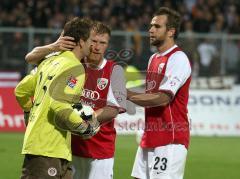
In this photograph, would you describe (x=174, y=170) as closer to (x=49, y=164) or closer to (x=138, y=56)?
(x=49, y=164)

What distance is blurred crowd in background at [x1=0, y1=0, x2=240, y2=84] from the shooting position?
20859mm

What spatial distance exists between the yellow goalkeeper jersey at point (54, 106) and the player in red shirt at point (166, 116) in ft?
4.81

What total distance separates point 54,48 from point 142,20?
16812mm

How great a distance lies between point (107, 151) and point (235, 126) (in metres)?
11.8

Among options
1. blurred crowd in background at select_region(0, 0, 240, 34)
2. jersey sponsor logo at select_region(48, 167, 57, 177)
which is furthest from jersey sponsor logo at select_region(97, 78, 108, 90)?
blurred crowd in background at select_region(0, 0, 240, 34)

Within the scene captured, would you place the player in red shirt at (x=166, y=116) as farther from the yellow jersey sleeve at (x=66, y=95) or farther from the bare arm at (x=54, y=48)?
the yellow jersey sleeve at (x=66, y=95)

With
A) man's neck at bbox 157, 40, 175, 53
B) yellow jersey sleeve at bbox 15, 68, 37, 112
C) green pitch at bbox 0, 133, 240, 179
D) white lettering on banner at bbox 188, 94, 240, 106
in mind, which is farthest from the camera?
white lettering on banner at bbox 188, 94, 240, 106

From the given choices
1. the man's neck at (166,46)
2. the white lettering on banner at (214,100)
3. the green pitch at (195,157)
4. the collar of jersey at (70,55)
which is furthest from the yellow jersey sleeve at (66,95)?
the white lettering on banner at (214,100)

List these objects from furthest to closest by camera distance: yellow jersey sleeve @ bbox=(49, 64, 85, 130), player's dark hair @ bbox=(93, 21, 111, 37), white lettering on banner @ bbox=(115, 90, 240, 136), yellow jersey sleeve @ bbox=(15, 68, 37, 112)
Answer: white lettering on banner @ bbox=(115, 90, 240, 136)
player's dark hair @ bbox=(93, 21, 111, 37)
yellow jersey sleeve @ bbox=(15, 68, 37, 112)
yellow jersey sleeve @ bbox=(49, 64, 85, 130)

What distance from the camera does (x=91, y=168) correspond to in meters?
7.35

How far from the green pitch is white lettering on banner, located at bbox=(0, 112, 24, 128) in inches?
21.1

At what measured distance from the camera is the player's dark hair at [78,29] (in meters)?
6.32

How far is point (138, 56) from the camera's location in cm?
2014

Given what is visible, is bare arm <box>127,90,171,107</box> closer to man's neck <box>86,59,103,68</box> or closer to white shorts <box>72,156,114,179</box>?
man's neck <box>86,59,103,68</box>
